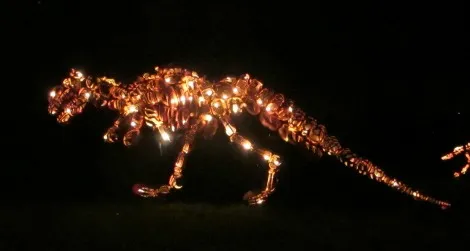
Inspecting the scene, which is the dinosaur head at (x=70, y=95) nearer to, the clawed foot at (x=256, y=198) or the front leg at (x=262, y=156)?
the front leg at (x=262, y=156)

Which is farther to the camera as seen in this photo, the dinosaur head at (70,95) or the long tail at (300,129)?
the dinosaur head at (70,95)

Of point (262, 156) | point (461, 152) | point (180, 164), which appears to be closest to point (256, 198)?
point (262, 156)

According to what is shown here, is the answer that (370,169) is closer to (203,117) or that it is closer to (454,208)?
(454,208)

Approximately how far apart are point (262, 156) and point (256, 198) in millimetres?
175

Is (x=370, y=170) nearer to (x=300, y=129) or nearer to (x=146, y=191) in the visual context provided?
(x=300, y=129)

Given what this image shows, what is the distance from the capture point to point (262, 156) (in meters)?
2.22

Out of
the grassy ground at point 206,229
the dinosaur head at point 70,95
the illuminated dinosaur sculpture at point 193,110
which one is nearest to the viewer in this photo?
the grassy ground at point 206,229

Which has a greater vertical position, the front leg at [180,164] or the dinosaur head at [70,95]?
the dinosaur head at [70,95]

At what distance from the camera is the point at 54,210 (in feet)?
7.74

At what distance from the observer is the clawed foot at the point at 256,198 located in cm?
225

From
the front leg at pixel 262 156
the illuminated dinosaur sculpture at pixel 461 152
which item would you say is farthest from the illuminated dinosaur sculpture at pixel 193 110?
the illuminated dinosaur sculpture at pixel 461 152

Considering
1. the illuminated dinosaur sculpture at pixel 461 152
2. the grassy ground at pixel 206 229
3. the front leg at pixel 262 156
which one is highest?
the illuminated dinosaur sculpture at pixel 461 152

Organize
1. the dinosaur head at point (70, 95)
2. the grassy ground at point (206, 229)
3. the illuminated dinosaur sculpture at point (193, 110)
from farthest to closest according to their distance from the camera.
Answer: the dinosaur head at point (70, 95), the illuminated dinosaur sculpture at point (193, 110), the grassy ground at point (206, 229)

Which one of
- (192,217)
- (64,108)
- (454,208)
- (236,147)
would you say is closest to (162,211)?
(192,217)
